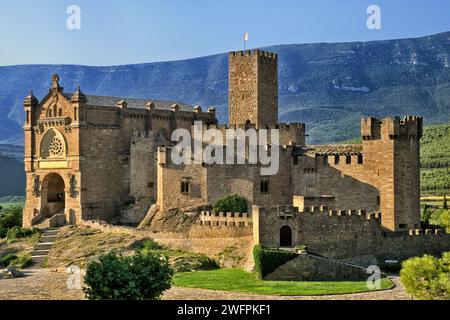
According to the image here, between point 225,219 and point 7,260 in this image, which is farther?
point 7,260

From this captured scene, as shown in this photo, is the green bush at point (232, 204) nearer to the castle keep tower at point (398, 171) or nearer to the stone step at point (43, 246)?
the castle keep tower at point (398, 171)

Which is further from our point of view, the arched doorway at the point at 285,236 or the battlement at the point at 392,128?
the battlement at the point at 392,128

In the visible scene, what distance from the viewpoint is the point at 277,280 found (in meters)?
43.0

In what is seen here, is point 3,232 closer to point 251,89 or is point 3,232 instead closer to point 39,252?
point 39,252

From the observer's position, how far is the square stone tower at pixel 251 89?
211ft

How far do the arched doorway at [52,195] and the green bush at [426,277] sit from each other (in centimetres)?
3951

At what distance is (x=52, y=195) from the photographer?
67250mm

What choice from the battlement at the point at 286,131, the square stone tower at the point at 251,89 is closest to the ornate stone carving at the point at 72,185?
the battlement at the point at 286,131

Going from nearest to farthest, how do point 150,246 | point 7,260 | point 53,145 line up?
point 150,246
point 7,260
point 53,145

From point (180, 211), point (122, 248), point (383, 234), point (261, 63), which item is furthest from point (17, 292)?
point (261, 63)

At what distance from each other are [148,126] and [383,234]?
25.8 m

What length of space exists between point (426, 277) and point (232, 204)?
2354 cm

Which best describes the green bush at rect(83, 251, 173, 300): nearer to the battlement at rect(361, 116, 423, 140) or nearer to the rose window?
the battlement at rect(361, 116, 423, 140)

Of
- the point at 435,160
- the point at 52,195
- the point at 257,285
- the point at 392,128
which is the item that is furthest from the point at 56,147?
the point at 435,160
